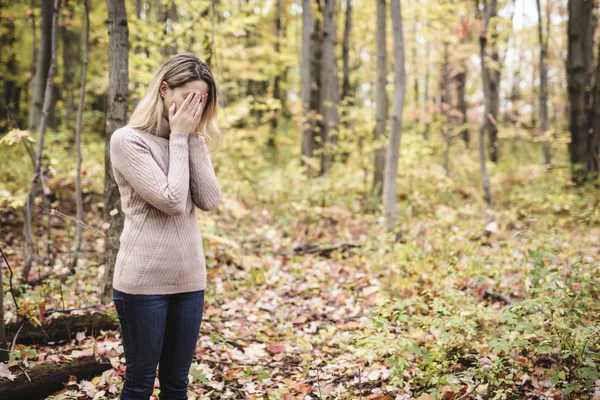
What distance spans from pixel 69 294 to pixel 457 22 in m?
10.1

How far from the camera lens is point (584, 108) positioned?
10.4 metres

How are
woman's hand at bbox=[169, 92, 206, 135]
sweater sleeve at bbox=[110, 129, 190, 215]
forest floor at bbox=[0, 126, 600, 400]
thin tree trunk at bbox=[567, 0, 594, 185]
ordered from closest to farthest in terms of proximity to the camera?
sweater sleeve at bbox=[110, 129, 190, 215]
woman's hand at bbox=[169, 92, 206, 135]
forest floor at bbox=[0, 126, 600, 400]
thin tree trunk at bbox=[567, 0, 594, 185]

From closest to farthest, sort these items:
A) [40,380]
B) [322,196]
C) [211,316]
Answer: [40,380], [211,316], [322,196]

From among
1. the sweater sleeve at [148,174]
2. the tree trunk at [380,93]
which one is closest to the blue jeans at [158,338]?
the sweater sleeve at [148,174]

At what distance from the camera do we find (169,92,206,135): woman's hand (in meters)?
2.12

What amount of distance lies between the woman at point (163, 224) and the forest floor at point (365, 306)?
3.78ft

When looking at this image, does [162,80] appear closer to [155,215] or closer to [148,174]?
[148,174]

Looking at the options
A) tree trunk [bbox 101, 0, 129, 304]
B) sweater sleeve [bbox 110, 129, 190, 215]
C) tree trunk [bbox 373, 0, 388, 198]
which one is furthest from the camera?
tree trunk [bbox 373, 0, 388, 198]

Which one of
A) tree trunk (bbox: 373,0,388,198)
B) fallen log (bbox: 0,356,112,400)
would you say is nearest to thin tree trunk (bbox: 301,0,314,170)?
tree trunk (bbox: 373,0,388,198)

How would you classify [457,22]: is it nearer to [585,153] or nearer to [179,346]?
[585,153]

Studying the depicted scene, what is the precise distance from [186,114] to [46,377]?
7.62ft

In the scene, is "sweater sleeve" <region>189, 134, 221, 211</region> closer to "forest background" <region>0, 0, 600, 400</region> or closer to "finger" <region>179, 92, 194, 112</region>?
"finger" <region>179, 92, 194, 112</region>

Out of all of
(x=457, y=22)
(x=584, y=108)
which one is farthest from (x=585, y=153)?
(x=457, y=22)

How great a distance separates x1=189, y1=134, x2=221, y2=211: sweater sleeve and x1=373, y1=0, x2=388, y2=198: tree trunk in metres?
7.30
